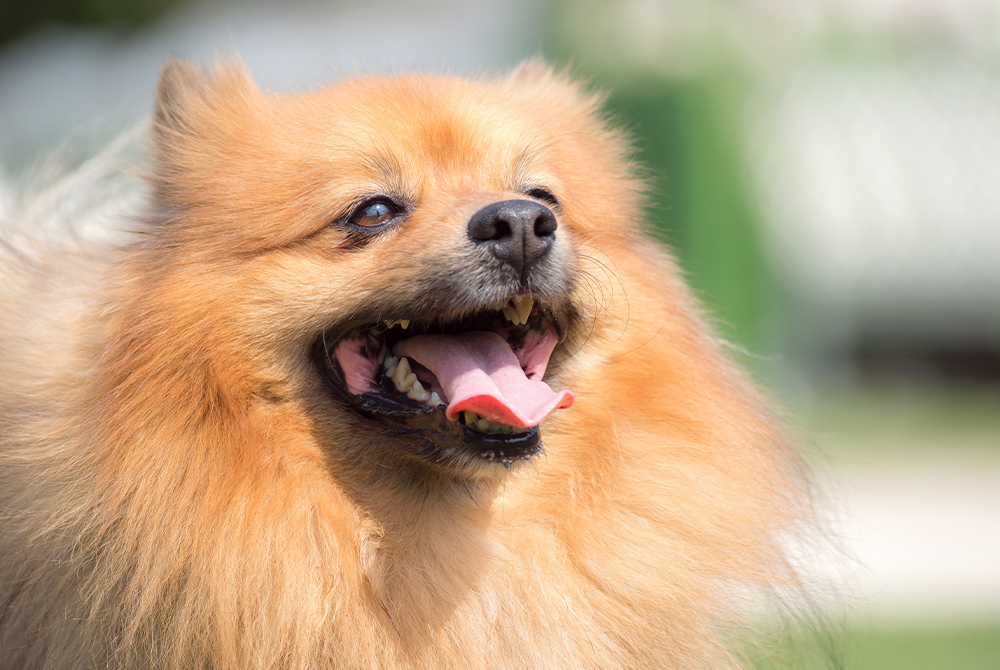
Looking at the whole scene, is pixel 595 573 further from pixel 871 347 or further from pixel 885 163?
pixel 871 347

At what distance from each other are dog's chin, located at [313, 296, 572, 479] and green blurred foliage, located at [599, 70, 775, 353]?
5665 millimetres

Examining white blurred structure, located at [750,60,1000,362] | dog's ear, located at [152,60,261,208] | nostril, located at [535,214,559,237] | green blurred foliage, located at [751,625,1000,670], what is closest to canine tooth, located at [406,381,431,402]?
nostril, located at [535,214,559,237]

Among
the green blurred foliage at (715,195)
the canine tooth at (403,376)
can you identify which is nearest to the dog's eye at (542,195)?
the canine tooth at (403,376)

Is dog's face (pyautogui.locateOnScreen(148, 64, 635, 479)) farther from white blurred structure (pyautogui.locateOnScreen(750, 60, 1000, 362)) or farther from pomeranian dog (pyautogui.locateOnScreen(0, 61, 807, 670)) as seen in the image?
white blurred structure (pyautogui.locateOnScreen(750, 60, 1000, 362))

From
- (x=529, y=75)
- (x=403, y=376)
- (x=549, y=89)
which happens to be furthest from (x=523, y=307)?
(x=529, y=75)

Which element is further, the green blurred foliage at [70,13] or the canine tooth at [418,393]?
the green blurred foliage at [70,13]

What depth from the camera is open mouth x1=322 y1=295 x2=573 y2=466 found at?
2498mm

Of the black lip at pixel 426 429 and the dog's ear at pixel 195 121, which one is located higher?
the dog's ear at pixel 195 121

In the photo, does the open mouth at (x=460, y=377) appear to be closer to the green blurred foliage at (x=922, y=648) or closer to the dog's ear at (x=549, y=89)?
the dog's ear at (x=549, y=89)

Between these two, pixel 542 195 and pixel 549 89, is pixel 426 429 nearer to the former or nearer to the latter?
pixel 542 195

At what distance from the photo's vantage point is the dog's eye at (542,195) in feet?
9.64

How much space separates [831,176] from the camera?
1016 cm

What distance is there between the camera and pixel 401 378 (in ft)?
8.59

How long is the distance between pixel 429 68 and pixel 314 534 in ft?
5.81
